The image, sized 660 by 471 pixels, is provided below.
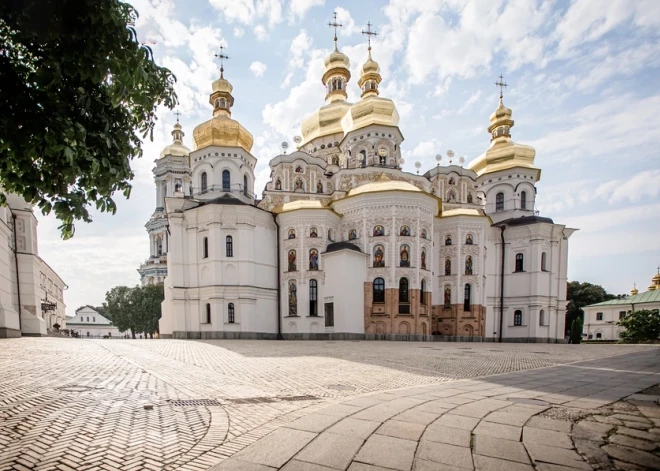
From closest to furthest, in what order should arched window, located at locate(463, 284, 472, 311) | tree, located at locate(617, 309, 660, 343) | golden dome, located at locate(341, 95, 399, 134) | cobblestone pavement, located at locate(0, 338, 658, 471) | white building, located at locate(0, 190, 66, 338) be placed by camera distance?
cobblestone pavement, located at locate(0, 338, 658, 471)
white building, located at locate(0, 190, 66, 338)
arched window, located at locate(463, 284, 472, 311)
tree, located at locate(617, 309, 660, 343)
golden dome, located at locate(341, 95, 399, 134)

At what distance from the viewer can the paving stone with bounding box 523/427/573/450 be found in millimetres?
3666

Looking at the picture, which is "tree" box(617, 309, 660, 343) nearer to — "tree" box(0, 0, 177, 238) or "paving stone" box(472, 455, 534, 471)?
"paving stone" box(472, 455, 534, 471)

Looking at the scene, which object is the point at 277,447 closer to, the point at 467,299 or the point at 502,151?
the point at 467,299

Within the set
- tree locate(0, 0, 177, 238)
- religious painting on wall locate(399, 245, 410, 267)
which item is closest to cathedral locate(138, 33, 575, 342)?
religious painting on wall locate(399, 245, 410, 267)

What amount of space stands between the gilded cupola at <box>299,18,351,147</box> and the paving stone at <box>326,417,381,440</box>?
136 ft

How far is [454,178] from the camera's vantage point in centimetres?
3919

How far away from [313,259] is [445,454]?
25.9 m

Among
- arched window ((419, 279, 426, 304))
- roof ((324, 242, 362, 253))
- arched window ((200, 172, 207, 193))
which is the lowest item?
arched window ((419, 279, 426, 304))

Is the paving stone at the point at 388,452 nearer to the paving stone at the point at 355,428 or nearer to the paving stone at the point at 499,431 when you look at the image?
the paving stone at the point at 355,428

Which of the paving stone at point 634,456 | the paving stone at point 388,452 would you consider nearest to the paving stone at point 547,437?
the paving stone at point 634,456

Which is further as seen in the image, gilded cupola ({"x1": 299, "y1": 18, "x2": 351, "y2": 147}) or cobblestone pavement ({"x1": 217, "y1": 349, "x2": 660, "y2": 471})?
gilded cupola ({"x1": 299, "y1": 18, "x2": 351, "y2": 147})

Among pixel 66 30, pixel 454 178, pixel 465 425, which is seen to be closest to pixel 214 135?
pixel 454 178

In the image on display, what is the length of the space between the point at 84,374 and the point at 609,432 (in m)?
9.08

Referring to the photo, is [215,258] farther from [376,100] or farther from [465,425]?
[465,425]
